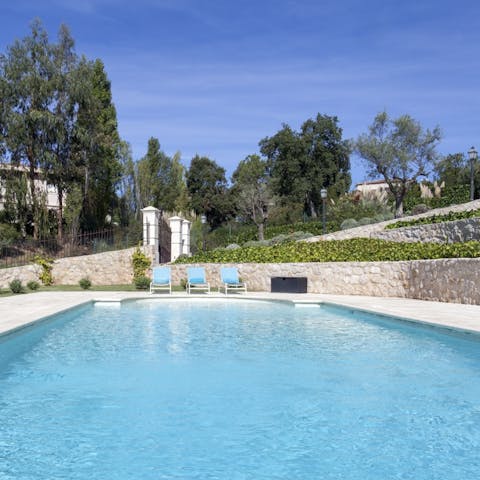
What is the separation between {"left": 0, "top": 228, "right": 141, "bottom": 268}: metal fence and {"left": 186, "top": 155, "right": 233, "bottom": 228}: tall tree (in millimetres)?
24931

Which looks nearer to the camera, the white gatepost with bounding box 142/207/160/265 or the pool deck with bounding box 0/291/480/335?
the pool deck with bounding box 0/291/480/335

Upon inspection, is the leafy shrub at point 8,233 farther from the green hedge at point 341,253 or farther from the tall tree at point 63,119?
the green hedge at point 341,253

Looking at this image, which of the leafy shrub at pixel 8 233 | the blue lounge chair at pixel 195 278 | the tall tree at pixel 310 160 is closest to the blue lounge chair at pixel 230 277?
the blue lounge chair at pixel 195 278

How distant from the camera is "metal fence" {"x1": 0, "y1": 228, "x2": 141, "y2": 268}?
20.6m

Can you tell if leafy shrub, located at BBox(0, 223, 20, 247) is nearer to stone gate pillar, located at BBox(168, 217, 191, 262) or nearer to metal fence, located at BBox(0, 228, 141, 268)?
metal fence, located at BBox(0, 228, 141, 268)

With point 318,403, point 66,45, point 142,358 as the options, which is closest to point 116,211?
point 66,45

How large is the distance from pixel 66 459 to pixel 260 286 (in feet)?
45.8

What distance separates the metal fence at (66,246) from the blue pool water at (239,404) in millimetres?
11949

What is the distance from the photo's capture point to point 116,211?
29141mm

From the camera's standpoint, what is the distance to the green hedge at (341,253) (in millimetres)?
15258

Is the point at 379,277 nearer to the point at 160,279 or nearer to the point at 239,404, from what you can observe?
the point at 160,279

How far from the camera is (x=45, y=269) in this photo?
65.6 feet

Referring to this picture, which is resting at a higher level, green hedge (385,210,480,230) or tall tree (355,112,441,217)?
tall tree (355,112,441,217)

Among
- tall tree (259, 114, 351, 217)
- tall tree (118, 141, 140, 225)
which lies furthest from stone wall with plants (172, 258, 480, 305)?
tall tree (259, 114, 351, 217)
